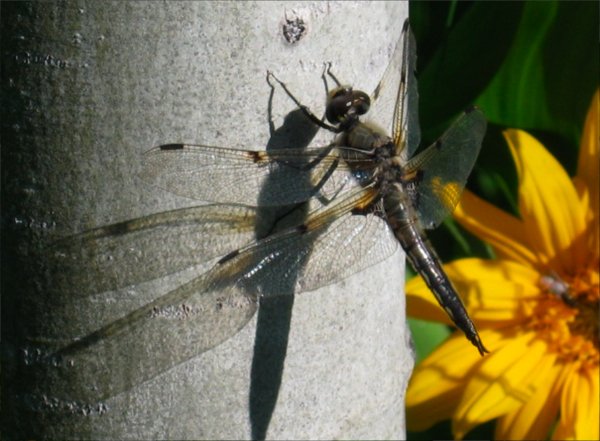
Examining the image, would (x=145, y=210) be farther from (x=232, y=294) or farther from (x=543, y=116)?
(x=543, y=116)

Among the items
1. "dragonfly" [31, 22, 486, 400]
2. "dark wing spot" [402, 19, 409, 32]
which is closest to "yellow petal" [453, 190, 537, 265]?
"dragonfly" [31, 22, 486, 400]

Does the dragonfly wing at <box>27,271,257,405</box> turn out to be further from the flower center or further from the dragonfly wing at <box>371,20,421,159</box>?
the flower center

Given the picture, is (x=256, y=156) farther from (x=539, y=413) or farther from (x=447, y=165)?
(x=539, y=413)

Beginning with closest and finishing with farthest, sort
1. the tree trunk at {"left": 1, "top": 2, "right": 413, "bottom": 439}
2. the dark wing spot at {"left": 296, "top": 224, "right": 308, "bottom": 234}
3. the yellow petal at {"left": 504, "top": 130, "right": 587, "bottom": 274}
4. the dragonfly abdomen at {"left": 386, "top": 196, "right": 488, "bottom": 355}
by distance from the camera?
the tree trunk at {"left": 1, "top": 2, "right": 413, "bottom": 439}, the dark wing spot at {"left": 296, "top": 224, "right": 308, "bottom": 234}, the dragonfly abdomen at {"left": 386, "top": 196, "right": 488, "bottom": 355}, the yellow petal at {"left": 504, "top": 130, "right": 587, "bottom": 274}

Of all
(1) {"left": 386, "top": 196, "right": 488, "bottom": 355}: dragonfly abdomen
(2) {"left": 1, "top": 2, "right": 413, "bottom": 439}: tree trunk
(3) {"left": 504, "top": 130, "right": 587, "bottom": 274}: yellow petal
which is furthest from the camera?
(3) {"left": 504, "top": 130, "right": 587, "bottom": 274}: yellow petal

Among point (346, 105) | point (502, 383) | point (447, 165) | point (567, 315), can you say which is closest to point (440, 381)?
point (502, 383)

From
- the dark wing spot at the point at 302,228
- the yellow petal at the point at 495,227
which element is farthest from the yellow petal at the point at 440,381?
the dark wing spot at the point at 302,228
